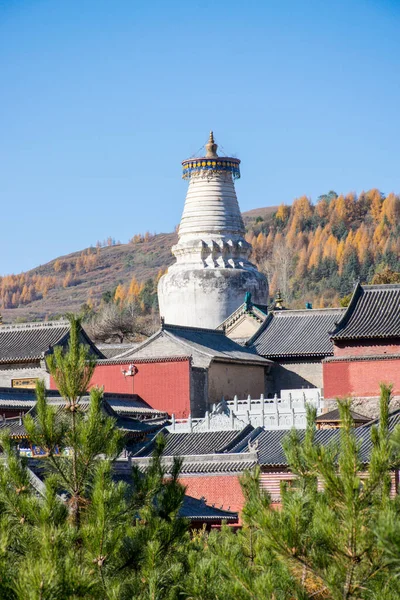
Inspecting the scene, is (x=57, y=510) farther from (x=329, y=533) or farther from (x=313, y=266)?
(x=313, y=266)

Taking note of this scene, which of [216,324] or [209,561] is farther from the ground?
[216,324]

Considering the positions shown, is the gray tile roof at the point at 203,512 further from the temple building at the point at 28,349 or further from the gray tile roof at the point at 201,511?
the temple building at the point at 28,349

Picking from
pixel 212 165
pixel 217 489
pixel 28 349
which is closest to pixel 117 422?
pixel 217 489

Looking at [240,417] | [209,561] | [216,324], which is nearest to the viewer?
[209,561]

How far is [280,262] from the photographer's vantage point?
109250 millimetres

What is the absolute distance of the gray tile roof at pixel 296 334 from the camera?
42438 millimetres

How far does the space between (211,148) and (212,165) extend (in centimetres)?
87

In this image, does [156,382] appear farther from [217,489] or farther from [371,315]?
[217,489]

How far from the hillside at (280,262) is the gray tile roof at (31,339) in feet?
163

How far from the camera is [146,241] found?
157 metres

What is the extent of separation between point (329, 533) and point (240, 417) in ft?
76.0

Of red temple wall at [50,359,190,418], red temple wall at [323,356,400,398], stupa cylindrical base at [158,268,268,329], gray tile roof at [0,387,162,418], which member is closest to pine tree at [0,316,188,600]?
gray tile roof at [0,387,162,418]

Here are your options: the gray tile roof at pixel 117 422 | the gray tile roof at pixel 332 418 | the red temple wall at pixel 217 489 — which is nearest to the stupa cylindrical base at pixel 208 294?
the gray tile roof at pixel 117 422

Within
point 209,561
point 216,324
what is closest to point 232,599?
point 209,561
